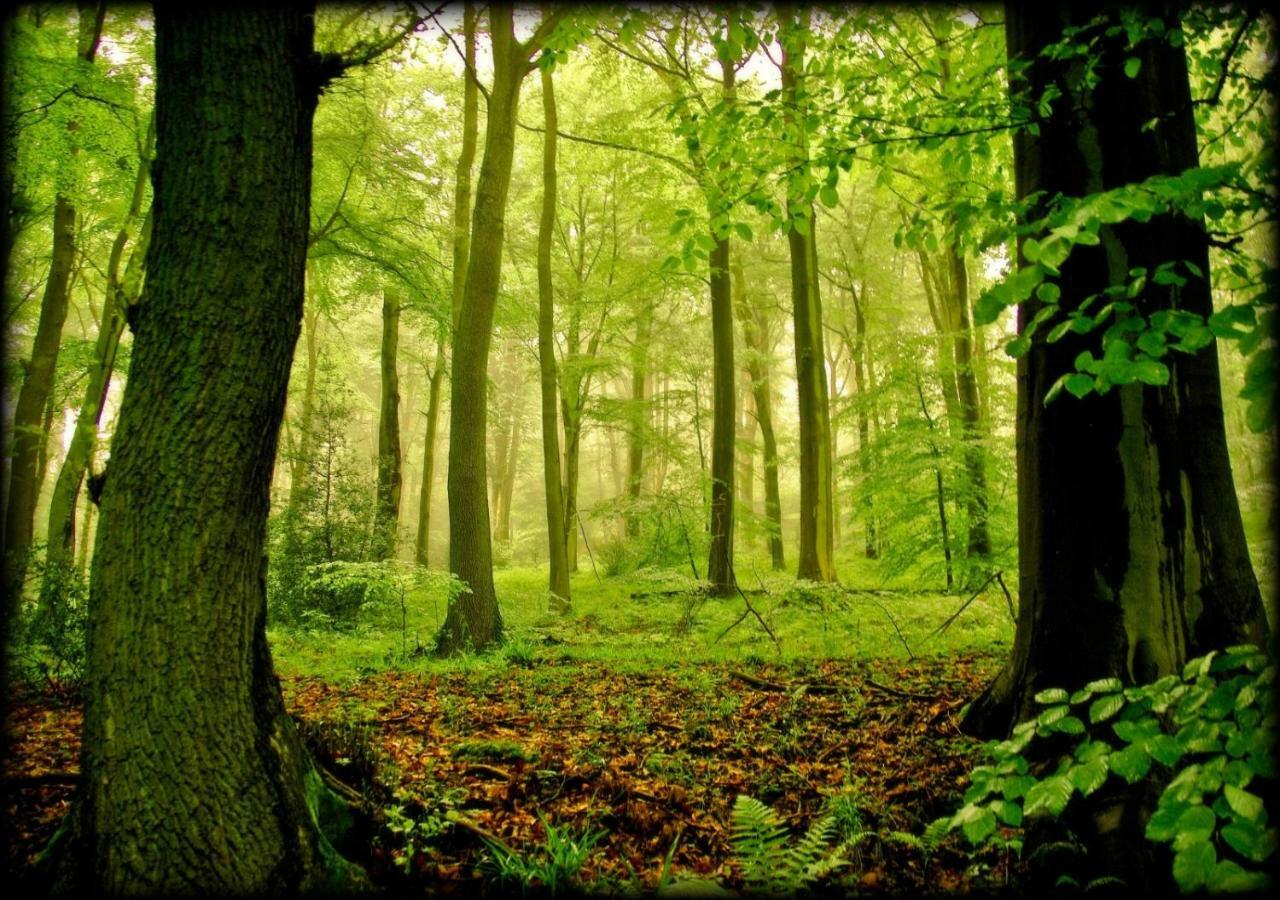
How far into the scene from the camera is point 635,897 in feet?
7.04

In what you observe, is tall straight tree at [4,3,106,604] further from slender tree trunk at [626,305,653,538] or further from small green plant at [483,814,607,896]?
slender tree trunk at [626,305,653,538]

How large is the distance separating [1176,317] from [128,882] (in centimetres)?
348

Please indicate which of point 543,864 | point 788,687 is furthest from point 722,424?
point 543,864

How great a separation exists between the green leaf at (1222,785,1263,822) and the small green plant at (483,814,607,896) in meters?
2.01

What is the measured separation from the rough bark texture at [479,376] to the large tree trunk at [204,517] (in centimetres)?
545

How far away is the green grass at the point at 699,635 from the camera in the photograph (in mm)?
6688

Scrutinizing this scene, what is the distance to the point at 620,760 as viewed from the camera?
136 inches

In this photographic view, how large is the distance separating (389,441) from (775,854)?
1266 centimetres

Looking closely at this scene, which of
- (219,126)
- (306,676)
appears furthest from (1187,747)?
(306,676)

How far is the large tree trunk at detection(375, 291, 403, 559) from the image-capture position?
11867 millimetres

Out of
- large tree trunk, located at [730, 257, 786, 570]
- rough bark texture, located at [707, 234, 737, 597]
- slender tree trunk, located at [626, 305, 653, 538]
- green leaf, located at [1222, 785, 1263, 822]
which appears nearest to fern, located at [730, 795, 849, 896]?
green leaf, located at [1222, 785, 1263, 822]

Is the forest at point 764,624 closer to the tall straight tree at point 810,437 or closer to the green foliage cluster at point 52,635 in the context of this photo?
the green foliage cluster at point 52,635

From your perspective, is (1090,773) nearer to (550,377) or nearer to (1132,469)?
(1132,469)

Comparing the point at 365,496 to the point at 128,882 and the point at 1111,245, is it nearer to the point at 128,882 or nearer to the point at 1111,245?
the point at 128,882
